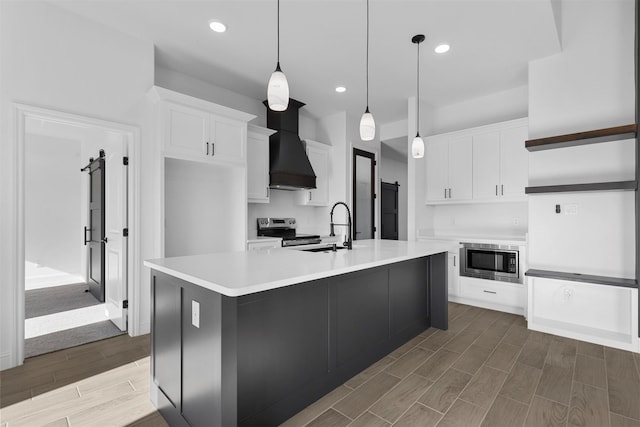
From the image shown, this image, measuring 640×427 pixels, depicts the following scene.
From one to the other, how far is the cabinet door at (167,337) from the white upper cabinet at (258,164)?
94.0 inches

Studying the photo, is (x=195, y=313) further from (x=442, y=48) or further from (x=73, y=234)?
(x=73, y=234)

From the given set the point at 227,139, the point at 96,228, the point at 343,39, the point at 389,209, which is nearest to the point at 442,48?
the point at 343,39

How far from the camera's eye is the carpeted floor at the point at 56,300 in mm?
3837

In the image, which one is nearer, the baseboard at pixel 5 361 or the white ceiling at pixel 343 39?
the baseboard at pixel 5 361

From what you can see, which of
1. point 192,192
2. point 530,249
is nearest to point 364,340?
point 530,249

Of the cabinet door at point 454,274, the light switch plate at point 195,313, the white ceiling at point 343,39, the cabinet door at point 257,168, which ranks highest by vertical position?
the white ceiling at point 343,39

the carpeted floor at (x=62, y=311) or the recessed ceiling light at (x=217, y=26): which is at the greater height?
the recessed ceiling light at (x=217, y=26)

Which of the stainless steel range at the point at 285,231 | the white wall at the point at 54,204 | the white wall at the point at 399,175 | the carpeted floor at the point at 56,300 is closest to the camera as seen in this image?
the carpeted floor at the point at 56,300

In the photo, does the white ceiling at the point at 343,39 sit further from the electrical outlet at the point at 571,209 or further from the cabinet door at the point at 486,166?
the electrical outlet at the point at 571,209

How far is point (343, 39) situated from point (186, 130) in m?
1.88

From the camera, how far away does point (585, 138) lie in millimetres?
2900

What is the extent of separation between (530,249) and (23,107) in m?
4.96

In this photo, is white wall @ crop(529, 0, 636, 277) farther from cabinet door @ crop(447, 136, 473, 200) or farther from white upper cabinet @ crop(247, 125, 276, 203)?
white upper cabinet @ crop(247, 125, 276, 203)

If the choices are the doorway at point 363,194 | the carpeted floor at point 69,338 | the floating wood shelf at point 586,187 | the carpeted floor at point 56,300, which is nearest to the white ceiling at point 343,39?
the doorway at point 363,194
